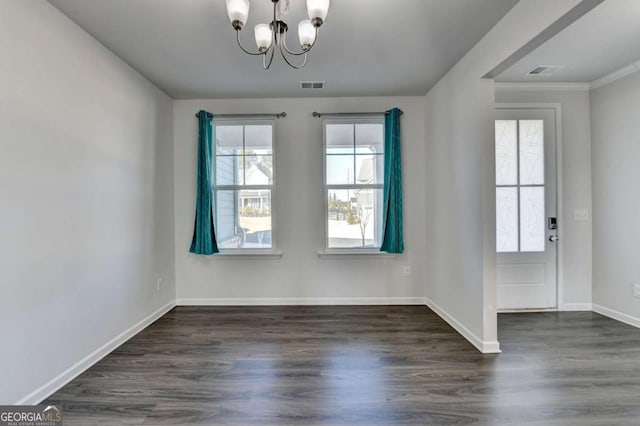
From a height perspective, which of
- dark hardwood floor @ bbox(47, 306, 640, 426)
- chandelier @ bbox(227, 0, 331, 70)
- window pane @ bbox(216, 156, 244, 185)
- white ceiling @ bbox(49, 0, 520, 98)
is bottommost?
dark hardwood floor @ bbox(47, 306, 640, 426)

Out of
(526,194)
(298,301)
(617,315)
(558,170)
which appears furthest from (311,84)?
(617,315)

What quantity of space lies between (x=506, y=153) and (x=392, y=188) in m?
1.33

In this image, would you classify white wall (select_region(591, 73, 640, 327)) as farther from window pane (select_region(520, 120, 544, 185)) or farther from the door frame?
window pane (select_region(520, 120, 544, 185))

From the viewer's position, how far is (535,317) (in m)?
3.34

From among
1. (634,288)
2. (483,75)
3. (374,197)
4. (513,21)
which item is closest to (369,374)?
(374,197)

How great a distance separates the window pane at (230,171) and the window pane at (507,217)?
10.2 ft

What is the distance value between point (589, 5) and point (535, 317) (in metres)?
3.00

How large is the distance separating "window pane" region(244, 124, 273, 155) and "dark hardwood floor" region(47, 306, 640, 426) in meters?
2.07

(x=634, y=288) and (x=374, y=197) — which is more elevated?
(x=374, y=197)

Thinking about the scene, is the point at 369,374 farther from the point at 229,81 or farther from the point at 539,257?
the point at 229,81

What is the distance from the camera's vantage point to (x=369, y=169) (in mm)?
3865

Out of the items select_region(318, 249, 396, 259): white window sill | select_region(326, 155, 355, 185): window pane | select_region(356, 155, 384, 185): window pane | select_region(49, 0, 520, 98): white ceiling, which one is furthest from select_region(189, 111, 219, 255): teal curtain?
select_region(356, 155, 384, 185): window pane

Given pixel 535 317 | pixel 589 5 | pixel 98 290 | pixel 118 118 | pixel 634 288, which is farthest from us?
pixel 535 317

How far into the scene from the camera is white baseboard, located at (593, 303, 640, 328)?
307 cm
